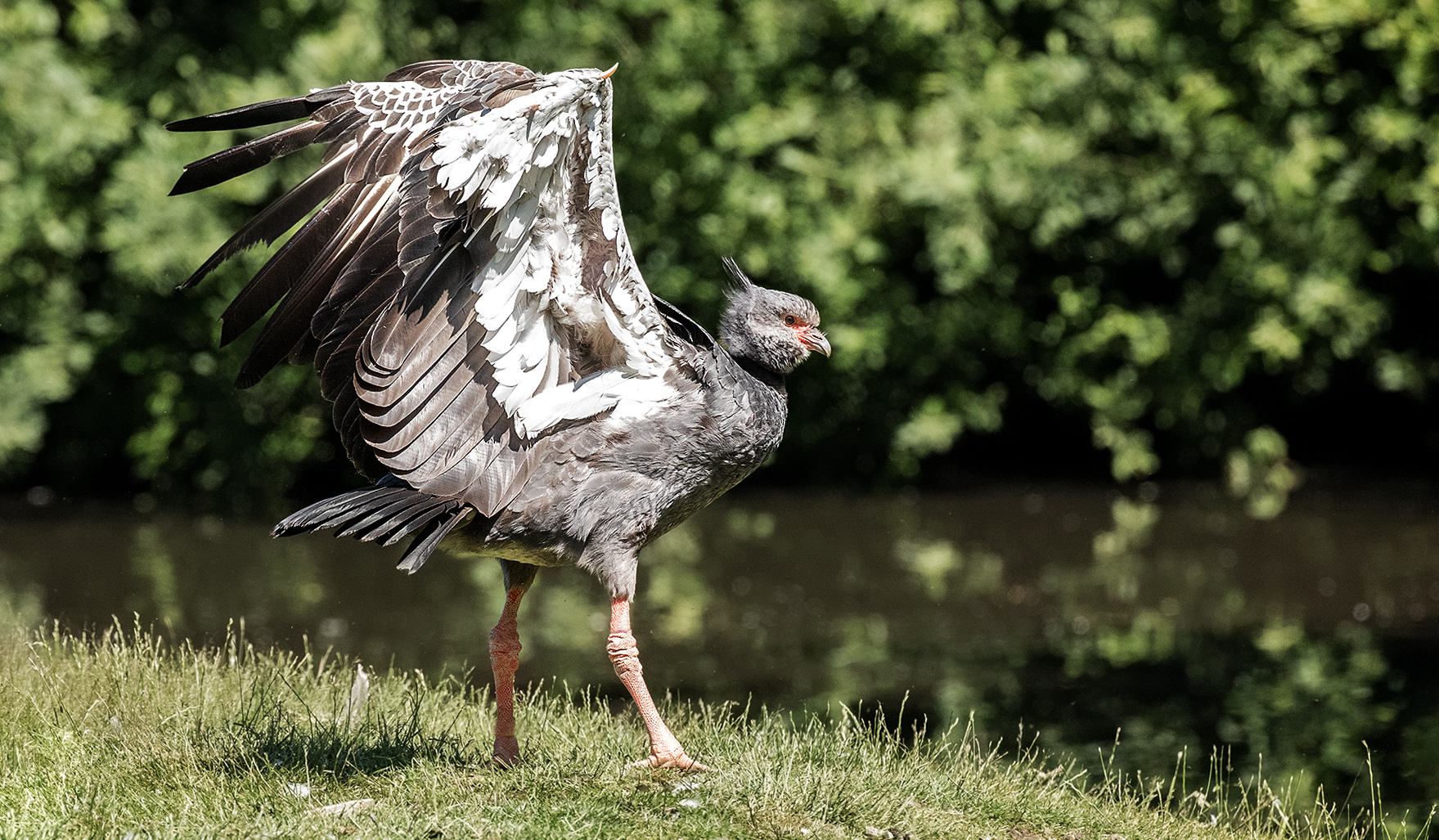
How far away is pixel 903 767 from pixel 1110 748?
186 centimetres

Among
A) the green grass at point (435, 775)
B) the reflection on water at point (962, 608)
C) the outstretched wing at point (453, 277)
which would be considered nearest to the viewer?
the green grass at point (435, 775)

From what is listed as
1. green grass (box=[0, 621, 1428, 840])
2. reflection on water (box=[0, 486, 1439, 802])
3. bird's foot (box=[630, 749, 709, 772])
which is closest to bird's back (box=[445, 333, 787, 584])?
bird's foot (box=[630, 749, 709, 772])

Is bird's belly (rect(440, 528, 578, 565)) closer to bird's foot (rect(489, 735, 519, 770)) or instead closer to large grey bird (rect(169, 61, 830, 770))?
large grey bird (rect(169, 61, 830, 770))

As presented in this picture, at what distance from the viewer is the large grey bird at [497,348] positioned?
4133 mm

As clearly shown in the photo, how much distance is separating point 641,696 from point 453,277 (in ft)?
4.40

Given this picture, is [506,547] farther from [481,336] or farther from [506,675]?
[481,336]

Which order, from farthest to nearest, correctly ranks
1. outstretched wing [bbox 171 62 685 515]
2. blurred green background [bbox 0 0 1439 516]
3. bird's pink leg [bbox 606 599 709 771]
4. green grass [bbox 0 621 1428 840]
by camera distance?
blurred green background [bbox 0 0 1439 516]
bird's pink leg [bbox 606 599 709 771]
outstretched wing [bbox 171 62 685 515]
green grass [bbox 0 621 1428 840]

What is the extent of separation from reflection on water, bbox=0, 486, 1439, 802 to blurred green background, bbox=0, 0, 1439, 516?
849 millimetres

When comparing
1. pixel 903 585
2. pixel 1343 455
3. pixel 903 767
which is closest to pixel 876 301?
pixel 903 585

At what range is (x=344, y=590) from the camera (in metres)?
8.62

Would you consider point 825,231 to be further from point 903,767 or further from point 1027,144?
point 903,767

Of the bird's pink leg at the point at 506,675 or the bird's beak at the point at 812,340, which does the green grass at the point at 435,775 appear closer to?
the bird's pink leg at the point at 506,675

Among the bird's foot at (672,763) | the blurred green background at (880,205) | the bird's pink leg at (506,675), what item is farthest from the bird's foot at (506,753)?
the blurred green background at (880,205)

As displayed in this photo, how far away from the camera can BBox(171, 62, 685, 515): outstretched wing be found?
13.2 ft
